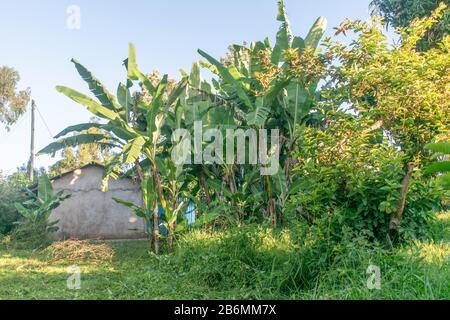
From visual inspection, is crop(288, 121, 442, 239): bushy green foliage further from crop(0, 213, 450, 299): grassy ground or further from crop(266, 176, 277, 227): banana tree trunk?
crop(266, 176, 277, 227): banana tree trunk

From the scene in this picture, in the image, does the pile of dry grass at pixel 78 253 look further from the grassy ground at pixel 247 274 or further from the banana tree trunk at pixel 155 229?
the banana tree trunk at pixel 155 229

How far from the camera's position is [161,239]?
25.3ft

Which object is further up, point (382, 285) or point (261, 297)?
point (382, 285)

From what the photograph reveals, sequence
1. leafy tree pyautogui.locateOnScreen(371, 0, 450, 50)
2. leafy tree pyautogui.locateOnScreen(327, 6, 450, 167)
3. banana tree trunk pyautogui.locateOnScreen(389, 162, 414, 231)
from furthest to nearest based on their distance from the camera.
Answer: leafy tree pyautogui.locateOnScreen(371, 0, 450, 50), leafy tree pyautogui.locateOnScreen(327, 6, 450, 167), banana tree trunk pyautogui.locateOnScreen(389, 162, 414, 231)

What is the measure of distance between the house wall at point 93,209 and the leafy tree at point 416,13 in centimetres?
935

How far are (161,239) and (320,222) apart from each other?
408 cm

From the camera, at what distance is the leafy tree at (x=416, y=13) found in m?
10.6

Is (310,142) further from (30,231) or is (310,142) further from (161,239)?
(30,231)

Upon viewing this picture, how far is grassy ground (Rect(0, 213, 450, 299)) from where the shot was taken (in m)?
3.56

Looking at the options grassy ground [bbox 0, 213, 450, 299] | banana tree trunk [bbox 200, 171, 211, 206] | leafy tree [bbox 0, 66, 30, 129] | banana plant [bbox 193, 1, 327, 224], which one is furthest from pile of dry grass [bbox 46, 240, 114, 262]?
leafy tree [bbox 0, 66, 30, 129]

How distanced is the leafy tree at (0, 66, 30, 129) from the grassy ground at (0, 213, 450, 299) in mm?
16566

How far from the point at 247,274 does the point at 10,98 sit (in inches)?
799

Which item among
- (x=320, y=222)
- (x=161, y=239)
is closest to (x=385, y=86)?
(x=320, y=222)

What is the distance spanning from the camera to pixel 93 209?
1234cm
